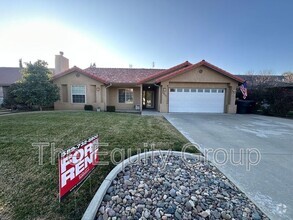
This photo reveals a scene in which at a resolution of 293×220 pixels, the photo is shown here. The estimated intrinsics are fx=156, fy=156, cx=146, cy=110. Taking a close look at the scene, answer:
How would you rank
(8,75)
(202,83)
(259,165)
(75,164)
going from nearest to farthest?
(75,164), (259,165), (202,83), (8,75)

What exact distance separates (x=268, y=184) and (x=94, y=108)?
14.6 metres

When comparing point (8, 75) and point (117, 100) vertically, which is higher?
point (8, 75)

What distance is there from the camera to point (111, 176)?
327cm

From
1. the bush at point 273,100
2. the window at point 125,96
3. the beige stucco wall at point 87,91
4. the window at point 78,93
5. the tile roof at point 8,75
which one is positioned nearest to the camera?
the bush at point 273,100

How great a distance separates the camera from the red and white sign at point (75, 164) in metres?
2.24

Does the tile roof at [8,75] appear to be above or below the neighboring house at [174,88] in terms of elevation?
above

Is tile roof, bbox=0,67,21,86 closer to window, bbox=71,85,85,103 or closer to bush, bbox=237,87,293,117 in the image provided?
window, bbox=71,85,85,103

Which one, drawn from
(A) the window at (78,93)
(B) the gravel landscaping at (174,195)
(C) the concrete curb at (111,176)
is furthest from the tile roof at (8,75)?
(B) the gravel landscaping at (174,195)

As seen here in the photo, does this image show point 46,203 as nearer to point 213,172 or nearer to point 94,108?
point 213,172

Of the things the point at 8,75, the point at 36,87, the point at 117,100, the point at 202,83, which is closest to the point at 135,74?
the point at 117,100

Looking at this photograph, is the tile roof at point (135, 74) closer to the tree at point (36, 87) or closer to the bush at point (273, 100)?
the tree at point (36, 87)

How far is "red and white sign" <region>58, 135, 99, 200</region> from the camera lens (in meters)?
2.24

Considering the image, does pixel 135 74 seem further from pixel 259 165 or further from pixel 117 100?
pixel 259 165

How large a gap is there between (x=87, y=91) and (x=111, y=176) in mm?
13597
